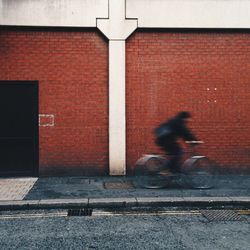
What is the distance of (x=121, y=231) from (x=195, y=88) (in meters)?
5.49

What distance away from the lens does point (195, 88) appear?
1017 cm

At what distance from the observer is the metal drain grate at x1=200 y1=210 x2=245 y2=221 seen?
646 centimetres

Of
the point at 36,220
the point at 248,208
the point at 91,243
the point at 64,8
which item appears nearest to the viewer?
the point at 91,243

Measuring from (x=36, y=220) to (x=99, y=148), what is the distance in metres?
3.89

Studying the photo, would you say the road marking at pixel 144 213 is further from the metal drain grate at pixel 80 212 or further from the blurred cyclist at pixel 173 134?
the blurred cyclist at pixel 173 134

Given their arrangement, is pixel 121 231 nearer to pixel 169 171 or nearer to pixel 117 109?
pixel 169 171

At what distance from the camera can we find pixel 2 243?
5.29m

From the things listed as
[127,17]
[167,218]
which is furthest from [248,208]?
[127,17]

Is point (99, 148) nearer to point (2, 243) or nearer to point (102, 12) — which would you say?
point (102, 12)

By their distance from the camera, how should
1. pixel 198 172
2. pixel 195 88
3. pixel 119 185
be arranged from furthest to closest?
pixel 195 88, pixel 119 185, pixel 198 172

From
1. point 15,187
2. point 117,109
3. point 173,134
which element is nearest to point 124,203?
point 173,134

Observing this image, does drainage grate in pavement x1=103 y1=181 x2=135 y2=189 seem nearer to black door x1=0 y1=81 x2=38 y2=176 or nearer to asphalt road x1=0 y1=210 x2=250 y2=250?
asphalt road x1=0 y1=210 x2=250 y2=250

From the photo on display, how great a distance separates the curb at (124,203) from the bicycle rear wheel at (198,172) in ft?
3.90

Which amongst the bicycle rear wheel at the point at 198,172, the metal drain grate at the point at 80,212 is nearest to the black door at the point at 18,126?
the metal drain grate at the point at 80,212
